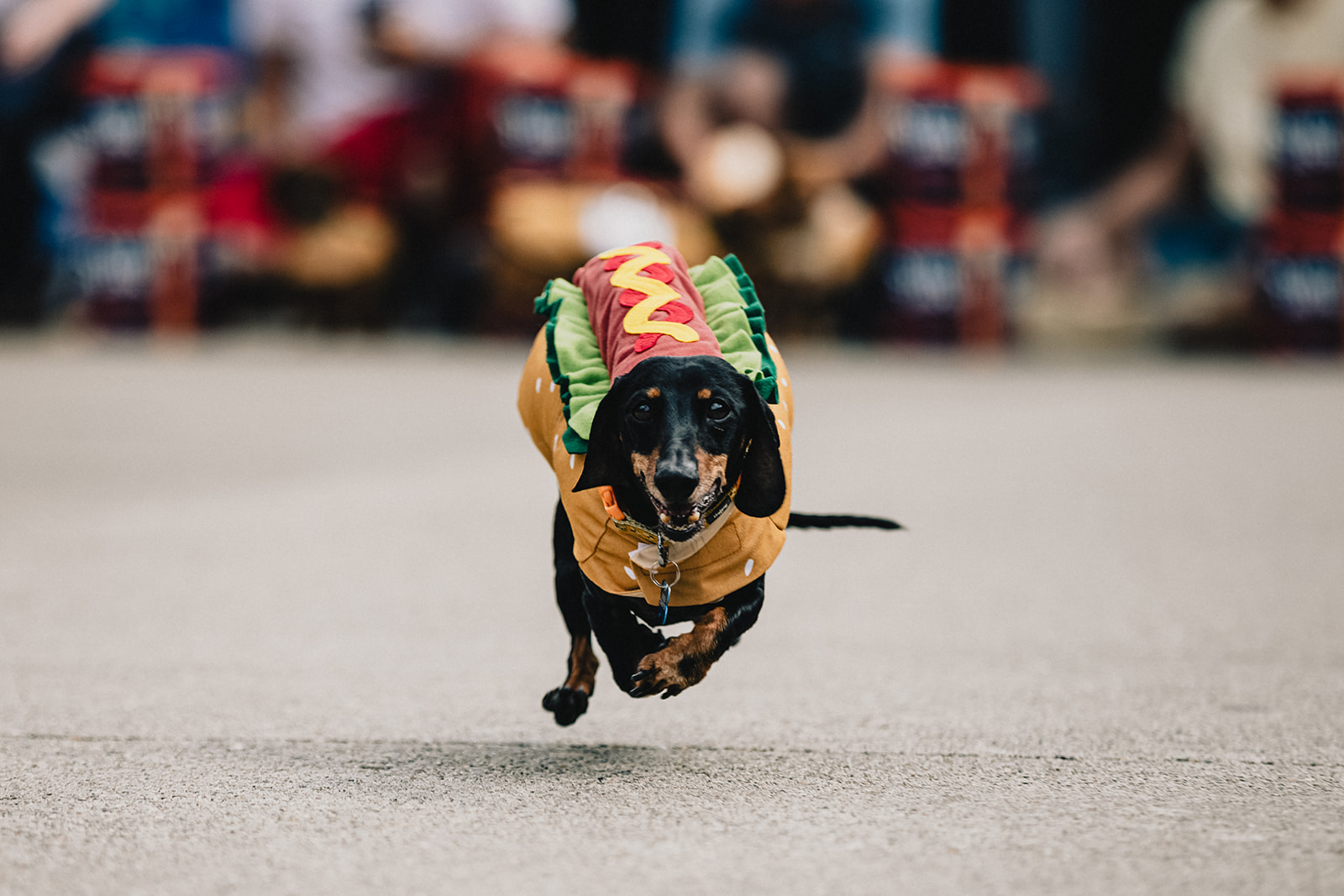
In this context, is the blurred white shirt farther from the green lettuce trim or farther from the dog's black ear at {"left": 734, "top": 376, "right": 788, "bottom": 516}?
the dog's black ear at {"left": 734, "top": 376, "right": 788, "bottom": 516}

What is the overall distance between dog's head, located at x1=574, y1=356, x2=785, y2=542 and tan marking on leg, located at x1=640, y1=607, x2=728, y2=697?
0.57ft

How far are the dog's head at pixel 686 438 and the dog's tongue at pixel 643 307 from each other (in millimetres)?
74

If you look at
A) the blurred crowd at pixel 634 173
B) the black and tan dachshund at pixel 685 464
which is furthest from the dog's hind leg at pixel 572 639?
the blurred crowd at pixel 634 173

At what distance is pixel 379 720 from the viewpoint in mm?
3131

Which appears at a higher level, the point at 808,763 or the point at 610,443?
the point at 610,443

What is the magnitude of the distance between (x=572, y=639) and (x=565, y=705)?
150 millimetres

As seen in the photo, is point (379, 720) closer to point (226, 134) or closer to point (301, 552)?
point (301, 552)

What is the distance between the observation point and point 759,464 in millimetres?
2723

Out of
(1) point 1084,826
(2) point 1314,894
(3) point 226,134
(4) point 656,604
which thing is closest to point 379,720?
(4) point 656,604

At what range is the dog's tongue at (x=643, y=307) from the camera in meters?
2.83

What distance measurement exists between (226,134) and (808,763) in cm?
932

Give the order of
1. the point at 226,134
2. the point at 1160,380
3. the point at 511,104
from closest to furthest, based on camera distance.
→ the point at 1160,380 < the point at 511,104 < the point at 226,134

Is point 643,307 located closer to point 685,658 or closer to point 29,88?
point 685,658

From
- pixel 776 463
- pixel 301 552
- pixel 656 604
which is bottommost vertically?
pixel 301 552
